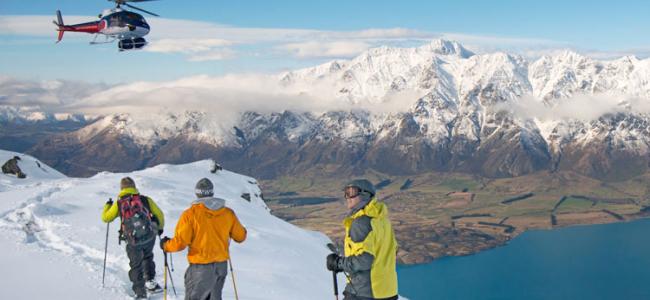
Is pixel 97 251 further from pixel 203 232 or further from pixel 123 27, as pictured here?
pixel 123 27

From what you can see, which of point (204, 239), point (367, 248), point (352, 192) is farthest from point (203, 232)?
point (367, 248)

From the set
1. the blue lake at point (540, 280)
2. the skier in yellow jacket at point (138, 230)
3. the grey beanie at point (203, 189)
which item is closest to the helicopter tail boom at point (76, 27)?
the skier in yellow jacket at point (138, 230)

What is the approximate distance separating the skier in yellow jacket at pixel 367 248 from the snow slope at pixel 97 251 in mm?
8336

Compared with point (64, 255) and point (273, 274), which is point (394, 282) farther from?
point (64, 255)

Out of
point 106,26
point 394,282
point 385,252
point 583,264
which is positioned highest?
point 106,26

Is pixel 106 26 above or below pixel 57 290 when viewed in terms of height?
above

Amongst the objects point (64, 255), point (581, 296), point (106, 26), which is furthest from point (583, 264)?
point (64, 255)

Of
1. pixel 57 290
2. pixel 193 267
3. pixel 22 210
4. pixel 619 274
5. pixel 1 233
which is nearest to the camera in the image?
pixel 193 267

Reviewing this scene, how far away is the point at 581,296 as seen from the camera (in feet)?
484

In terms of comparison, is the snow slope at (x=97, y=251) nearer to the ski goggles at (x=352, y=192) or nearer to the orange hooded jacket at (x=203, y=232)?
the orange hooded jacket at (x=203, y=232)

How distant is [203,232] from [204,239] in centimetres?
17

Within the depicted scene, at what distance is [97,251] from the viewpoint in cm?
2325

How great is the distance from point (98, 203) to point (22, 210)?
6.44 m

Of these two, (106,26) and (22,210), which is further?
(106,26)
